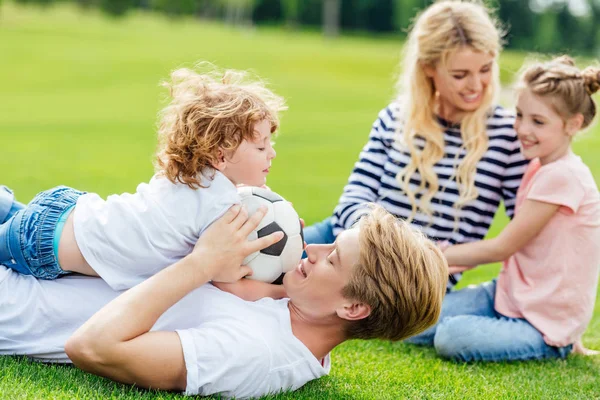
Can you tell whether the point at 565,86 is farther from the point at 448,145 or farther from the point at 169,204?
the point at 169,204

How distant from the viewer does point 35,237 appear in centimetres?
350

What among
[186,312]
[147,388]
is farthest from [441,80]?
[147,388]

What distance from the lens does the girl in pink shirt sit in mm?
4453

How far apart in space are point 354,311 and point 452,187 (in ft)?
6.38

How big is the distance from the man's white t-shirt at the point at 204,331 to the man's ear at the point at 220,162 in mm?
Result: 542

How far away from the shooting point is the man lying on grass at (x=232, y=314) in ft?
10.1

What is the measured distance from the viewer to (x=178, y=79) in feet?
12.0

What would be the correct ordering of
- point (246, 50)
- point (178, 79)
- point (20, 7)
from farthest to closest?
1. point (20, 7)
2. point (246, 50)
3. point (178, 79)

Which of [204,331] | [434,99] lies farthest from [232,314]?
[434,99]

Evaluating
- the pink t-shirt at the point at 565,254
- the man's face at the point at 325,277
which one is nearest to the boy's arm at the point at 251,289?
the man's face at the point at 325,277

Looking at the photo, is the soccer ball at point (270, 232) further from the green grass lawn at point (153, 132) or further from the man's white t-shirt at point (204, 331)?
the green grass lawn at point (153, 132)

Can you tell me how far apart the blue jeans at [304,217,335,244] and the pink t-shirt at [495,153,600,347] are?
1366 mm

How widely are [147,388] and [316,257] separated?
0.92 m

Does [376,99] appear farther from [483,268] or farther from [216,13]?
[216,13]
